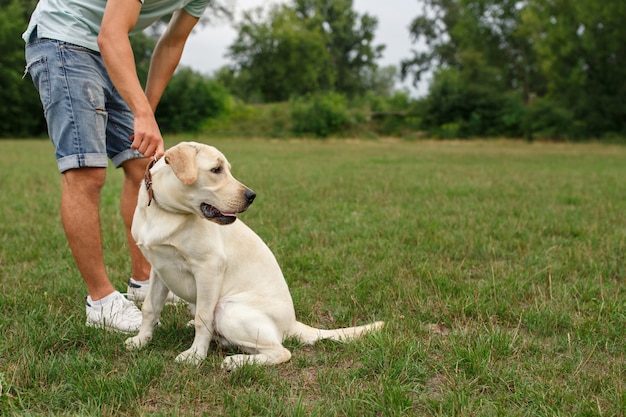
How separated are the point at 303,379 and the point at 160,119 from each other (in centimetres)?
3788

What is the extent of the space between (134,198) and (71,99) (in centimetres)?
99

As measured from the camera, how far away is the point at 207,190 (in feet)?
9.43

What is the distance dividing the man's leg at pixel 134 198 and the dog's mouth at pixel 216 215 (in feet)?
4.41

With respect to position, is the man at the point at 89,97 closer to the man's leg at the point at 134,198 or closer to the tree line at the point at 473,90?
the man's leg at the point at 134,198

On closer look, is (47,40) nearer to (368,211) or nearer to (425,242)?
(425,242)

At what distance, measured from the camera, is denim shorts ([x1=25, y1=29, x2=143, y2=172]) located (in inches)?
132

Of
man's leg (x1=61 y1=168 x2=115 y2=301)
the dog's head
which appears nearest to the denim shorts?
man's leg (x1=61 y1=168 x2=115 y2=301)

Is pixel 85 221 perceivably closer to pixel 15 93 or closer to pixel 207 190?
pixel 207 190

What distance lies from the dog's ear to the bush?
1425 inches

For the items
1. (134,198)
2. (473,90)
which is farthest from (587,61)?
(134,198)

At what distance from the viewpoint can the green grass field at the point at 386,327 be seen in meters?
2.50

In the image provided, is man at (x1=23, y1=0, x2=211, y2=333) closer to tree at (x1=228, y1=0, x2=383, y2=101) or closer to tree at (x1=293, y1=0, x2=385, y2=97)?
tree at (x1=228, y1=0, x2=383, y2=101)

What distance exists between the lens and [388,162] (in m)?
17.2

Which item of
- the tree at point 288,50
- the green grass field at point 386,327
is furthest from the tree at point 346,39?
the green grass field at point 386,327
